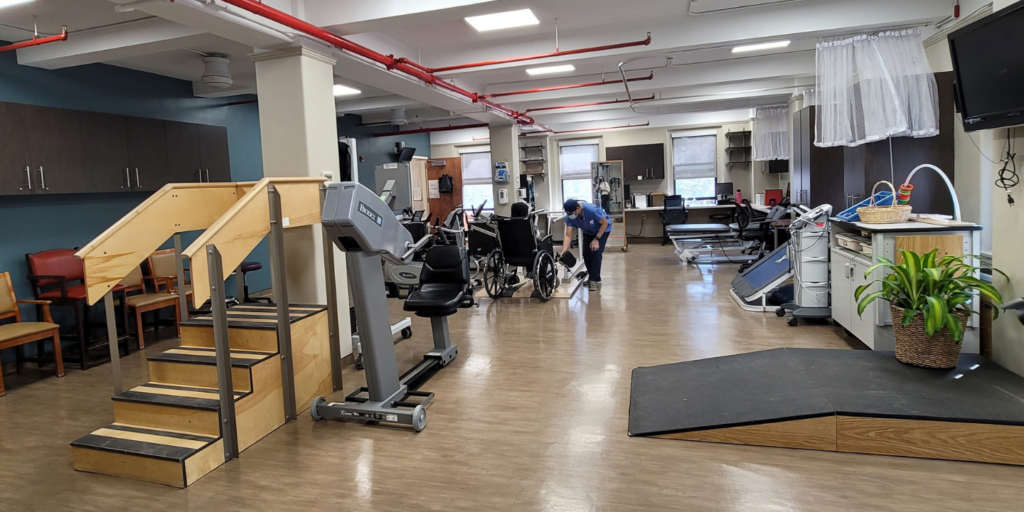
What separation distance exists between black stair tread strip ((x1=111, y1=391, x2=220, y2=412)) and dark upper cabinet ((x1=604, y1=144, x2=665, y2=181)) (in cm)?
1131

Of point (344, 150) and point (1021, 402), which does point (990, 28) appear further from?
point (344, 150)

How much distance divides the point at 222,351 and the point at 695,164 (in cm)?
1191

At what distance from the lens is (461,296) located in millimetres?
4527

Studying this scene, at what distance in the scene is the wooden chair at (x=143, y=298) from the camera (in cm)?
575

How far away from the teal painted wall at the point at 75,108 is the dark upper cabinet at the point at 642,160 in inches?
334

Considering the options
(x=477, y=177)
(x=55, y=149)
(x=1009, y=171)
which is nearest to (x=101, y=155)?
(x=55, y=149)

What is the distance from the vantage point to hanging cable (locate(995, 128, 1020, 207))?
3.30m

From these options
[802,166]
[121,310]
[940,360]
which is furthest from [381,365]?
[802,166]

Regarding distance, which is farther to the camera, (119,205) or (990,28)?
(119,205)

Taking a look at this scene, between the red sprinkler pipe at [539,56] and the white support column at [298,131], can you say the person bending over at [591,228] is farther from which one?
the white support column at [298,131]

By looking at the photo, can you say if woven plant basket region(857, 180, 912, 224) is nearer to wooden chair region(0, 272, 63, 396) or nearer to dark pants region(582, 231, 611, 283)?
dark pants region(582, 231, 611, 283)

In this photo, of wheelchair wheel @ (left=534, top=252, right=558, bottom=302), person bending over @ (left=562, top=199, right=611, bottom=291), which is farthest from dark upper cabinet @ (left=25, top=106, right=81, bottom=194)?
person bending over @ (left=562, top=199, right=611, bottom=291)

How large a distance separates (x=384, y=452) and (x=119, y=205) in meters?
5.15

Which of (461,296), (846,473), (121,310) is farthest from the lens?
(121,310)
